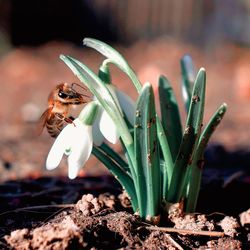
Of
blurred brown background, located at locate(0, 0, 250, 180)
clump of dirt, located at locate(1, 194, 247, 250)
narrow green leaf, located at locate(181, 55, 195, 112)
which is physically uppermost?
blurred brown background, located at locate(0, 0, 250, 180)

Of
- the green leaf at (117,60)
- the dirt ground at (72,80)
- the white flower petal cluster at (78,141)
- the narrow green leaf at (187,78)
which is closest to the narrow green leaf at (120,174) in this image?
the white flower petal cluster at (78,141)

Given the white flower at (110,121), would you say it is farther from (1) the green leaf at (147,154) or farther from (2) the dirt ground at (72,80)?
(2) the dirt ground at (72,80)

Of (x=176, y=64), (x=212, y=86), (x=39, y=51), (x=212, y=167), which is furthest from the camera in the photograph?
(x=39, y=51)

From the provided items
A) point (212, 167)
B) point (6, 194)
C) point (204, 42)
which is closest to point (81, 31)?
point (204, 42)

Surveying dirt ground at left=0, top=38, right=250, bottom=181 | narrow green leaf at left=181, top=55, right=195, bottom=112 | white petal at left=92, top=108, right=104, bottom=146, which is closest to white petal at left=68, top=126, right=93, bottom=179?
white petal at left=92, top=108, right=104, bottom=146

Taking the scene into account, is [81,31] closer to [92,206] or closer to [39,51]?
[39,51]

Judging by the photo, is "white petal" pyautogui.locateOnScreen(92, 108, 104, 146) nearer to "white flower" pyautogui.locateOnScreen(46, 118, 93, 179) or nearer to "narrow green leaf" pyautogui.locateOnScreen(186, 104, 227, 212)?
"white flower" pyautogui.locateOnScreen(46, 118, 93, 179)

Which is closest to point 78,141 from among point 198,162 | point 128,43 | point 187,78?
point 198,162
